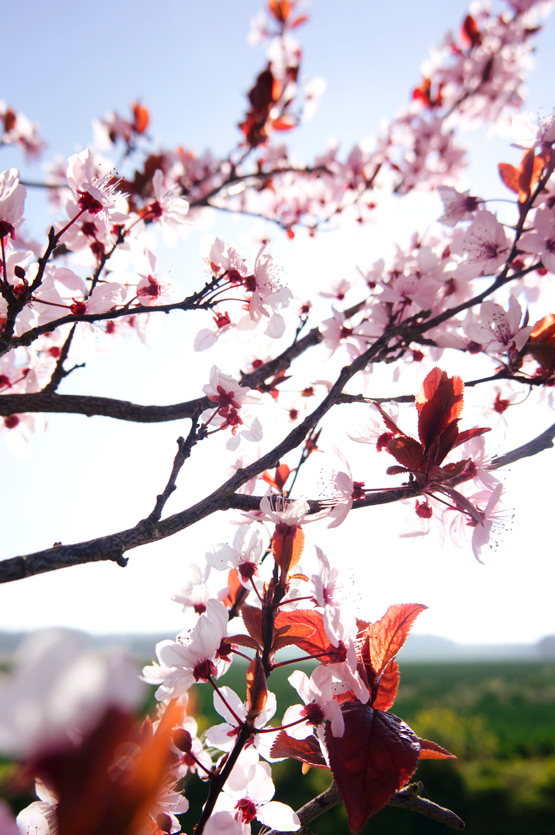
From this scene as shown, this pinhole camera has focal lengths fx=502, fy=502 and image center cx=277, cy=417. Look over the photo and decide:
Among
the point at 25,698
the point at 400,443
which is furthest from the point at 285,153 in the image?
the point at 25,698

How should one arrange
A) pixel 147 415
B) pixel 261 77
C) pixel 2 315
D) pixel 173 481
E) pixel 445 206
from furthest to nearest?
pixel 261 77, pixel 445 206, pixel 147 415, pixel 2 315, pixel 173 481

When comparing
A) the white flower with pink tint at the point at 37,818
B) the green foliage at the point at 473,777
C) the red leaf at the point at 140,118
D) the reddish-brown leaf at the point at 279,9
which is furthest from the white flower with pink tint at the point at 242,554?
the reddish-brown leaf at the point at 279,9

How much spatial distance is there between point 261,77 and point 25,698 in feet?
8.22

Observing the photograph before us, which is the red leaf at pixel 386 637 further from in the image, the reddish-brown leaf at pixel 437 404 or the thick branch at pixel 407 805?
the reddish-brown leaf at pixel 437 404

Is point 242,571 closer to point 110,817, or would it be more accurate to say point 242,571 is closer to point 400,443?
point 400,443

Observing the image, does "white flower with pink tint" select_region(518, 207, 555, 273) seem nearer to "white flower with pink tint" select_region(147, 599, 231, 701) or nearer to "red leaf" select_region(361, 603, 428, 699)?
"red leaf" select_region(361, 603, 428, 699)

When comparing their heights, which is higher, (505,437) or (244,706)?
(505,437)

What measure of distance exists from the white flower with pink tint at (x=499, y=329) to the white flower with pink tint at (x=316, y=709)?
0.78 meters

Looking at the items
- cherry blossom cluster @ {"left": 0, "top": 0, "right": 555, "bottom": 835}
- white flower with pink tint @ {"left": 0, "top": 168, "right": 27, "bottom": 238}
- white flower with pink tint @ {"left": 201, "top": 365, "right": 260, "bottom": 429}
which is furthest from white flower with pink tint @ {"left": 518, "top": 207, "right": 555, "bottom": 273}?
white flower with pink tint @ {"left": 0, "top": 168, "right": 27, "bottom": 238}

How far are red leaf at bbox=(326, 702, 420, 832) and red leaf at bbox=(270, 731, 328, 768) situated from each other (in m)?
0.09

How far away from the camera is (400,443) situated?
0.83m

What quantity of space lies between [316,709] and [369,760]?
107 millimetres

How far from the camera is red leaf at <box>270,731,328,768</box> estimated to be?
0.73 metres

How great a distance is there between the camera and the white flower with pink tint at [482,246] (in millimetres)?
1292
